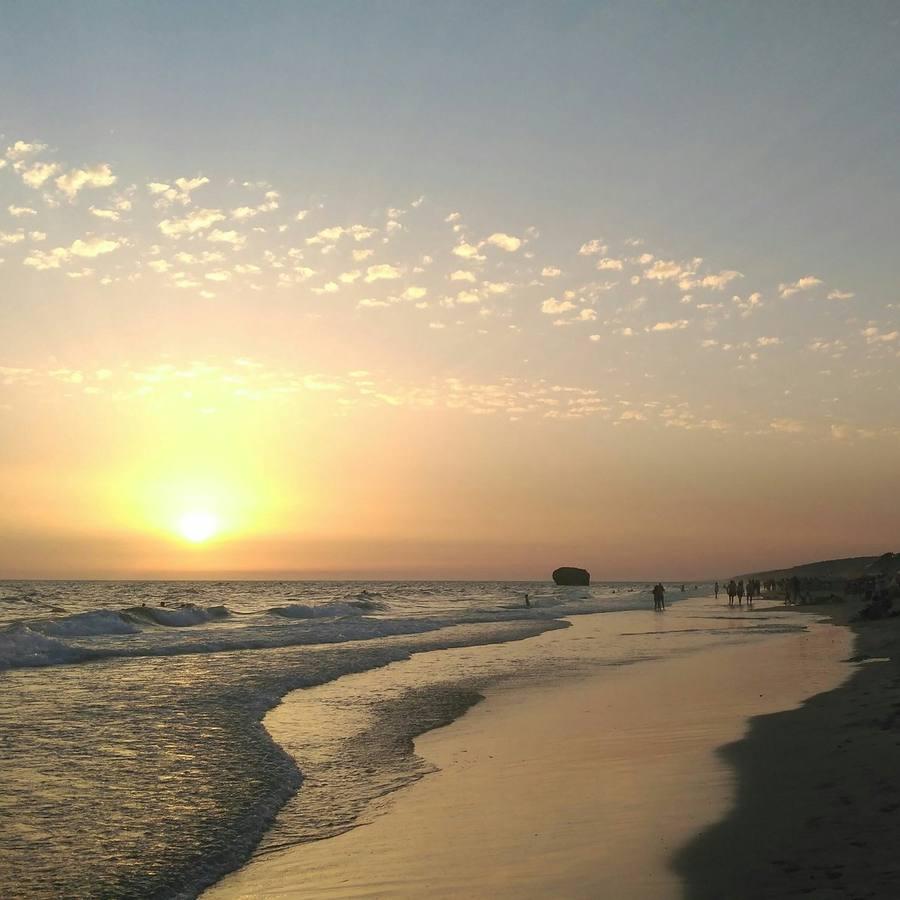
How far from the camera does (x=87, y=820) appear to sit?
9.27m

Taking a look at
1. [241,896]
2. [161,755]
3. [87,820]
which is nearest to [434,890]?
[241,896]

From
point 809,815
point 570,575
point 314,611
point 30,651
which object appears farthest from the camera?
point 570,575

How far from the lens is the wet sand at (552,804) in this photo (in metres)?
7.33

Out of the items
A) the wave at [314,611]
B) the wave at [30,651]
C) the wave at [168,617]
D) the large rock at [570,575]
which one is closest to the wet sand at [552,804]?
the wave at [30,651]

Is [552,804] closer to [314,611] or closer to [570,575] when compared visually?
[314,611]

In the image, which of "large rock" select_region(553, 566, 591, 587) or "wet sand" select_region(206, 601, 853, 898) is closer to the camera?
"wet sand" select_region(206, 601, 853, 898)

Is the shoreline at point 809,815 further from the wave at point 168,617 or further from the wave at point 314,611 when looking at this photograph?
the wave at point 314,611

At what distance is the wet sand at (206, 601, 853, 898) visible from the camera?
733cm

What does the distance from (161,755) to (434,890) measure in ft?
22.8

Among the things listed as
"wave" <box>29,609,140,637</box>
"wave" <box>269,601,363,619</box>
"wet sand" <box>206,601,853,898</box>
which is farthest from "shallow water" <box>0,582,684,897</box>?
"wave" <box>269,601,363,619</box>

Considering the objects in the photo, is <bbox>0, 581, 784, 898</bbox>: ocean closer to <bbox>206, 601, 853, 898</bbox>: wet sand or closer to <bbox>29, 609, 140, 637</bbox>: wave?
<bbox>206, 601, 853, 898</bbox>: wet sand

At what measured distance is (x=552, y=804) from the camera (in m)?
9.65

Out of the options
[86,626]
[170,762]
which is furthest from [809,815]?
[86,626]

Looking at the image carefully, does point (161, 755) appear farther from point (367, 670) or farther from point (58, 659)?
point (58, 659)
